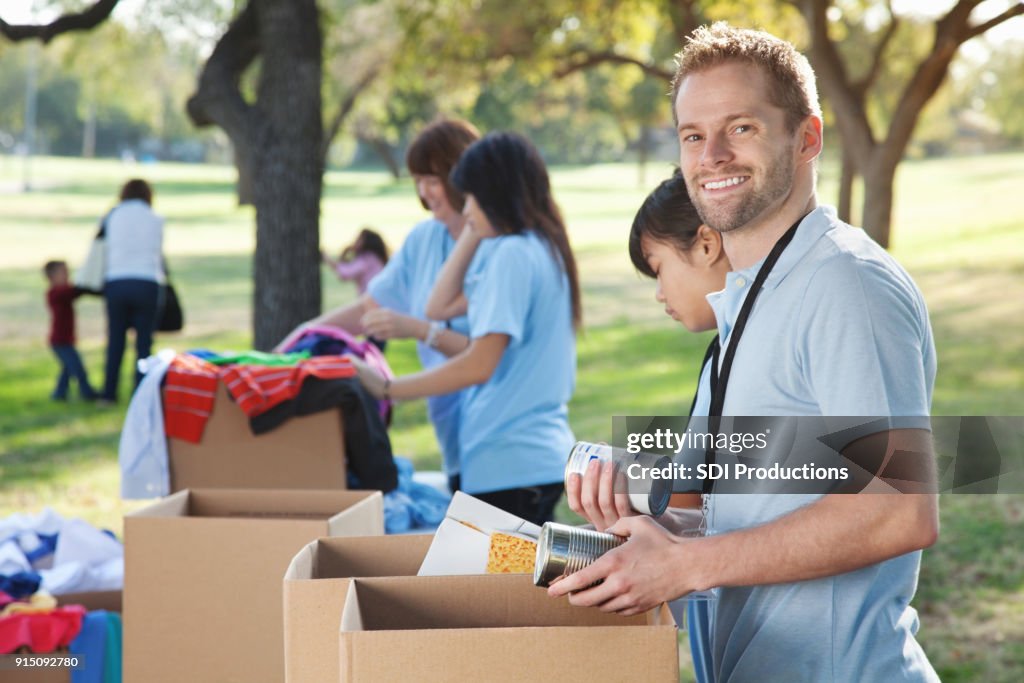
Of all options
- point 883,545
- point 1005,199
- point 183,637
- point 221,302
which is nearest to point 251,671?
point 183,637

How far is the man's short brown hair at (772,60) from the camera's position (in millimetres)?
1800

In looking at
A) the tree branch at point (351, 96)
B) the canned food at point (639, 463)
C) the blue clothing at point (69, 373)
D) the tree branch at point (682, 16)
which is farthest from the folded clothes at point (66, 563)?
the tree branch at point (351, 96)

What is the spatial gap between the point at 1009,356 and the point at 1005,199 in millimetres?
25147

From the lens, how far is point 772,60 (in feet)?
5.91

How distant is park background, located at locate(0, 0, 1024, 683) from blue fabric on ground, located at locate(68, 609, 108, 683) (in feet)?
5.76

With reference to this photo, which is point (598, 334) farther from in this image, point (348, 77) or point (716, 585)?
point (348, 77)

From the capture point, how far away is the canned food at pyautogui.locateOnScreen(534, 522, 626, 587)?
1.54 m

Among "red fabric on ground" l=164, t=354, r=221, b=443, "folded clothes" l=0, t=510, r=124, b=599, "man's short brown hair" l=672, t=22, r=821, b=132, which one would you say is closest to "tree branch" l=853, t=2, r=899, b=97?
"red fabric on ground" l=164, t=354, r=221, b=443

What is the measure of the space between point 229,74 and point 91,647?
437 centimetres

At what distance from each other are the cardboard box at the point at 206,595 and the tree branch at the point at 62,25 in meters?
4.97

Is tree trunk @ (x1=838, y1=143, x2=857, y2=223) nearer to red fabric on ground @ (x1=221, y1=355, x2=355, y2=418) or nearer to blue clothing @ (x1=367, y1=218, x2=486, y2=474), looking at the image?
blue clothing @ (x1=367, y1=218, x2=486, y2=474)

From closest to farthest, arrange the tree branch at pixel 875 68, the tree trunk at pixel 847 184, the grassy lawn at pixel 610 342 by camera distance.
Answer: the grassy lawn at pixel 610 342 → the tree branch at pixel 875 68 → the tree trunk at pixel 847 184

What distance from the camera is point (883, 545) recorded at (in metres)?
1.55

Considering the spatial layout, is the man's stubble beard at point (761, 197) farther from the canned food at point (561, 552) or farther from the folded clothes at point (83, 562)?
the folded clothes at point (83, 562)
